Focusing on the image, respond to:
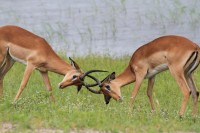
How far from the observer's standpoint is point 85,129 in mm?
9727

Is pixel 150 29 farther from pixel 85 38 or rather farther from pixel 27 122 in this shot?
pixel 27 122

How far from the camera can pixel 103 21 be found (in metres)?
20.2

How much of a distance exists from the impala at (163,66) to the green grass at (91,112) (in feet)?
0.77

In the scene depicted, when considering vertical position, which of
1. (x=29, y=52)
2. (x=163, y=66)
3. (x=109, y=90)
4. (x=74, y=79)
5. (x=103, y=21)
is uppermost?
(x=29, y=52)

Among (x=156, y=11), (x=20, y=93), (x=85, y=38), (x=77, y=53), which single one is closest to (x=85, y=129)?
(x=20, y=93)

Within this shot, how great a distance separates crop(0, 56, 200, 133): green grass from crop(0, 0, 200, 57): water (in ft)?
12.5

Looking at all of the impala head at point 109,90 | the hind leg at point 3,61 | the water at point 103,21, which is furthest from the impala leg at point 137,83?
the water at point 103,21

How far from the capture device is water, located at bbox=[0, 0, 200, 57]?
18.5 m

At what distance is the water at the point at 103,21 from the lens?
60.8ft

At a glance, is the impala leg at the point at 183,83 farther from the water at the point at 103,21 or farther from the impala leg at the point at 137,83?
the water at the point at 103,21

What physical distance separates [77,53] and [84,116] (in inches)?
295

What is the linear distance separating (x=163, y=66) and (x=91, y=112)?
2.36 meters

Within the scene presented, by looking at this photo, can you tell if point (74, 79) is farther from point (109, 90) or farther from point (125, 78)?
point (125, 78)

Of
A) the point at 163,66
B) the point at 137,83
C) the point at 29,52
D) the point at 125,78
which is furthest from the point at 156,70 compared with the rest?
the point at 29,52
